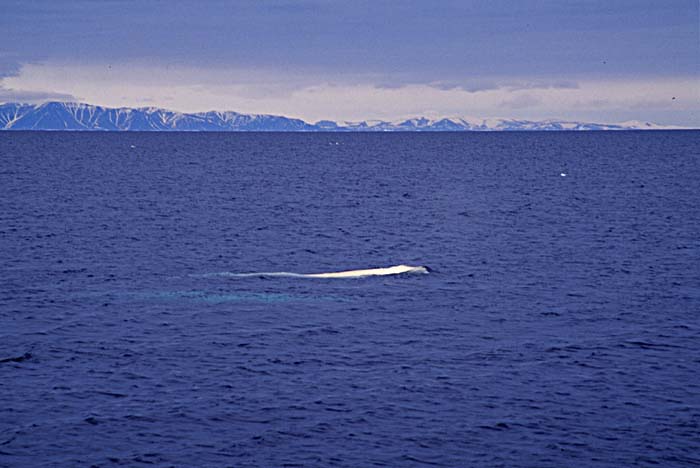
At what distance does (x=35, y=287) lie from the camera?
2402 inches

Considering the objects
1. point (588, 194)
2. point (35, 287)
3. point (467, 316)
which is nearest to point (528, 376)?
point (467, 316)

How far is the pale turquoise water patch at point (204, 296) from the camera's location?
191ft

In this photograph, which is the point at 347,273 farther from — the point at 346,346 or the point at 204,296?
Result: the point at 346,346

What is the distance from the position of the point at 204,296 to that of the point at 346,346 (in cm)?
1531

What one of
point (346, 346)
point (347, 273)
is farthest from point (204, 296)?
point (346, 346)

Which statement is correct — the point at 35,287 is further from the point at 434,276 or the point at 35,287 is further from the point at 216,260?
the point at 434,276

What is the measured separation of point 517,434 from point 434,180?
159222mm

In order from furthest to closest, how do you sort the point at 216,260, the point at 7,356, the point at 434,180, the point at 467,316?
the point at 434,180 < the point at 216,260 < the point at 467,316 < the point at 7,356

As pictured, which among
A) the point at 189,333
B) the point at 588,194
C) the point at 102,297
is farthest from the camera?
the point at 588,194

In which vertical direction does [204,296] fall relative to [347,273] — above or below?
below

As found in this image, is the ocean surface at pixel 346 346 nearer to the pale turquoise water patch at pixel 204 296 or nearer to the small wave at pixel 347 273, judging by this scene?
the pale turquoise water patch at pixel 204 296

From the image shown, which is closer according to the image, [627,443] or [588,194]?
[627,443]

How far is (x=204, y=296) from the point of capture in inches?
2333

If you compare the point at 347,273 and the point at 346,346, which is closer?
the point at 346,346
